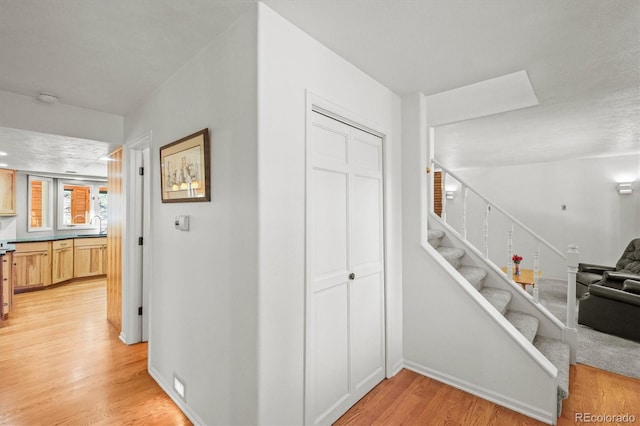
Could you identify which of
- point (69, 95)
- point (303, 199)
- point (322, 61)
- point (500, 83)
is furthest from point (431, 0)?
point (69, 95)

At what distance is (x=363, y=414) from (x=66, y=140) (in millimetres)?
3755

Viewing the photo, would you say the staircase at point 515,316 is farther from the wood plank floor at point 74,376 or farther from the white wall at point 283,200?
the wood plank floor at point 74,376

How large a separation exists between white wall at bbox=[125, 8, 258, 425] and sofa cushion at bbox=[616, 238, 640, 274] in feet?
19.3

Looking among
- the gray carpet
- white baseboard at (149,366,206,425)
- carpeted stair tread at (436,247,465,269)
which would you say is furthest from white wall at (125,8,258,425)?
the gray carpet

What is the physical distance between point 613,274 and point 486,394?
3286mm

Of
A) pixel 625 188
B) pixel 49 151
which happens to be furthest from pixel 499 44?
pixel 625 188

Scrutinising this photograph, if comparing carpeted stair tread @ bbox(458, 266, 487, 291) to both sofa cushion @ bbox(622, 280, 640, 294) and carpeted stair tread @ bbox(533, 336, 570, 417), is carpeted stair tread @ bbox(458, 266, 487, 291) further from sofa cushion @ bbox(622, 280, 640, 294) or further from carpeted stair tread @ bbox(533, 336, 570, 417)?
sofa cushion @ bbox(622, 280, 640, 294)

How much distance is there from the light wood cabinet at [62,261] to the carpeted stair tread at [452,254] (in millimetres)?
6640

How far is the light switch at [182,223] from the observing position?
1974 mm

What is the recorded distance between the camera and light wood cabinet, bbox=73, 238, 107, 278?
586 cm

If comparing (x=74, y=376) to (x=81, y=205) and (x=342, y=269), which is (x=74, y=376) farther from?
(x=81, y=205)

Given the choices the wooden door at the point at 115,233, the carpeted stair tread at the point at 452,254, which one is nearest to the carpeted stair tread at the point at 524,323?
the carpeted stair tread at the point at 452,254

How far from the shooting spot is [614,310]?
3311mm

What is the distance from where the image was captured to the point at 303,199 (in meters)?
1.71
